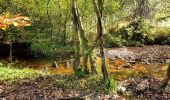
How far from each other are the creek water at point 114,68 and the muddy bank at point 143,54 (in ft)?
4.74

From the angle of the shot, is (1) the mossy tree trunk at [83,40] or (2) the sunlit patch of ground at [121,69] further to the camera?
(2) the sunlit patch of ground at [121,69]

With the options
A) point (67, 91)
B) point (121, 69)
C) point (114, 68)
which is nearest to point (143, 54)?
point (114, 68)

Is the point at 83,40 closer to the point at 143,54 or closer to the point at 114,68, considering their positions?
the point at 114,68

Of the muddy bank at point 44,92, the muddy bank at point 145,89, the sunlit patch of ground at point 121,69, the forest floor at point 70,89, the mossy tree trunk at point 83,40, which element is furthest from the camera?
the sunlit patch of ground at point 121,69

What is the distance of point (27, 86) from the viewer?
45.8 ft

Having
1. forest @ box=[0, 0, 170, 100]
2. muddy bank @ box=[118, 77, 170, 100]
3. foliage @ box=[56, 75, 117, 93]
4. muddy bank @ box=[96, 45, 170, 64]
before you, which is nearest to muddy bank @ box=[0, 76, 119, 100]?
forest @ box=[0, 0, 170, 100]

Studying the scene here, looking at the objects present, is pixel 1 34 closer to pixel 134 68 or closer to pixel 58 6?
pixel 58 6

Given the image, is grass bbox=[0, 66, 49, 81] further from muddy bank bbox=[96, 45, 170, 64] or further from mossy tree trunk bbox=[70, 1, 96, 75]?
muddy bank bbox=[96, 45, 170, 64]

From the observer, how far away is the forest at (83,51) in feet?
43.1

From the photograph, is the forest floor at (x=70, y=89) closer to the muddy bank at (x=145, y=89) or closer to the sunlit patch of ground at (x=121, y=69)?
the muddy bank at (x=145, y=89)

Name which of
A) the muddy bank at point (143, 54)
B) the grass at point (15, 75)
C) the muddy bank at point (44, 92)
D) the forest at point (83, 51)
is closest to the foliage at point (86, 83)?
the forest at point (83, 51)

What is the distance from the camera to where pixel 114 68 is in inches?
→ 878

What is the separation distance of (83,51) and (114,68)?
24.2 feet

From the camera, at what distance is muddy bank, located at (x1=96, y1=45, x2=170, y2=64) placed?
25.4m
